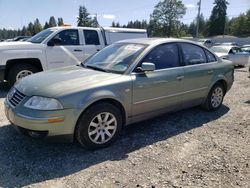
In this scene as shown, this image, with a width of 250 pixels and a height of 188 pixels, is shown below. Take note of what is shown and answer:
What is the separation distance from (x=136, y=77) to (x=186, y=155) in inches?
55.0

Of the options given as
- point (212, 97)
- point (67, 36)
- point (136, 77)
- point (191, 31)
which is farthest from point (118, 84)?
point (191, 31)

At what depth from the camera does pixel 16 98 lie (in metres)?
3.42

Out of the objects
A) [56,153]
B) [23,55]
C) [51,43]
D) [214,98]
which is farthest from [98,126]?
[51,43]

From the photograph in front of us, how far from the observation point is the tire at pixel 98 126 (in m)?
3.32

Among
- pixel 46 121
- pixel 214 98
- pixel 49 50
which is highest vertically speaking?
pixel 49 50

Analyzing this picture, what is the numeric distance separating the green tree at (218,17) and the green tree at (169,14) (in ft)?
56.0

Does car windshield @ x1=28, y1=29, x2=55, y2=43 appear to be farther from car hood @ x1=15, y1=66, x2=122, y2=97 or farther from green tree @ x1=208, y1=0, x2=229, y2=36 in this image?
green tree @ x1=208, y1=0, x2=229, y2=36

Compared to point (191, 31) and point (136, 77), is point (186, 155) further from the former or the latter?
point (191, 31)

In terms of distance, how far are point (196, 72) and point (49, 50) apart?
176 inches

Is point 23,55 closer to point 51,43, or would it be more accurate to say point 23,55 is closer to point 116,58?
point 51,43

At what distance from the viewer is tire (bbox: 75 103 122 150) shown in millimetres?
3316

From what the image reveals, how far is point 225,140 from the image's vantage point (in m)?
4.03

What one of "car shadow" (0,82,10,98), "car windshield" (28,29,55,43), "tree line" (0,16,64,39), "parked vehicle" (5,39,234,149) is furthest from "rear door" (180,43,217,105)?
"tree line" (0,16,64,39)

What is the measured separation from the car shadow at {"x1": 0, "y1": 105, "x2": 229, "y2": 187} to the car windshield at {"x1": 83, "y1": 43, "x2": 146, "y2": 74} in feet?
3.83
